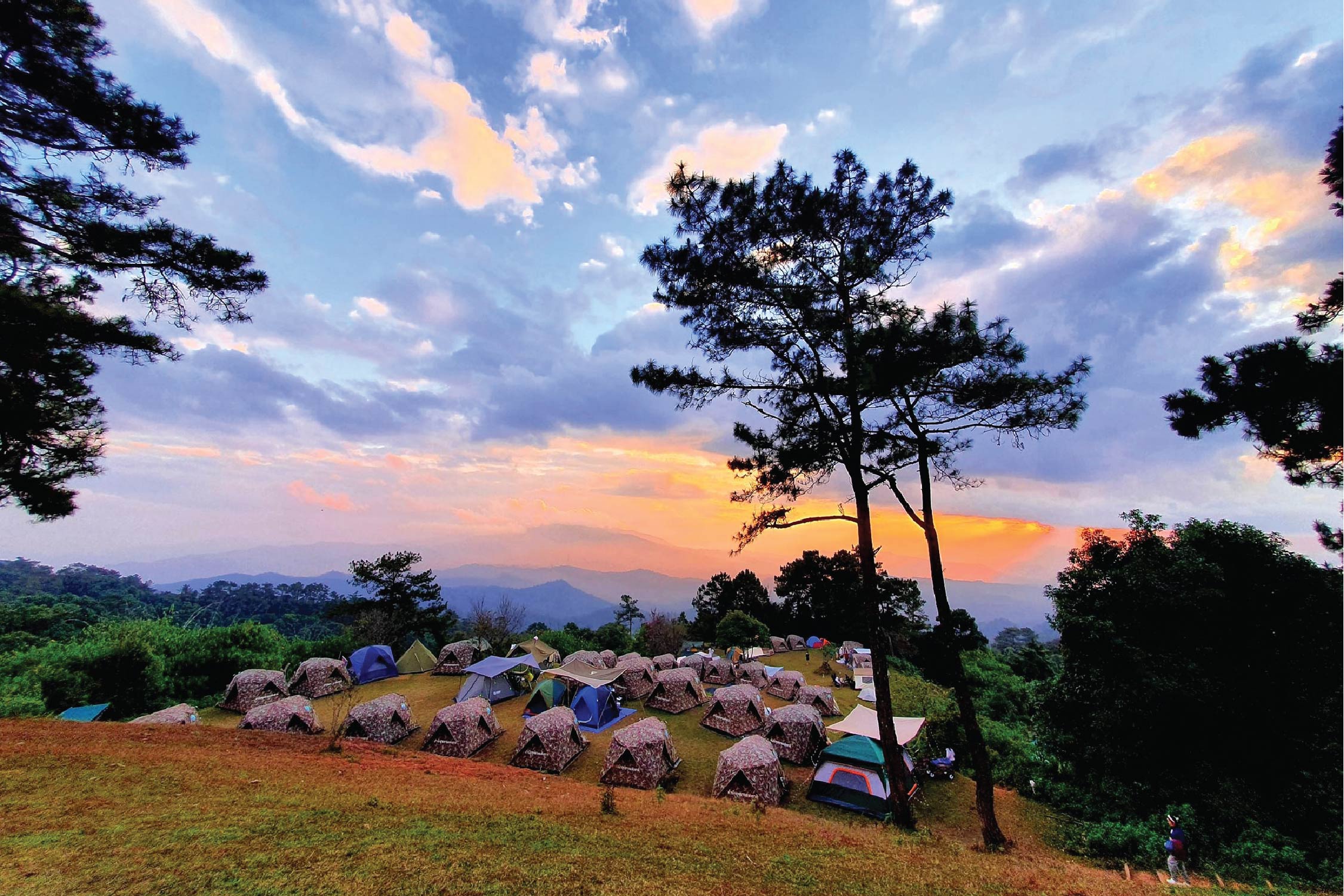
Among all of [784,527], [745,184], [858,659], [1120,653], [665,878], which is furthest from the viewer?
[858,659]

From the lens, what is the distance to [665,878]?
5.12 m

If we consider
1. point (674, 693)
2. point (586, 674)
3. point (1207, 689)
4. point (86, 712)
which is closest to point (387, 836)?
point (586, 674)

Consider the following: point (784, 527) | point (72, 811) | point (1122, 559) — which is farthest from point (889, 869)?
point (1122, 559)

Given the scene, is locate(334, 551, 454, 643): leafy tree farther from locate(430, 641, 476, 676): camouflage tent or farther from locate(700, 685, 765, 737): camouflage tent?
locate(700, 685, 765, 737): camouflage tent

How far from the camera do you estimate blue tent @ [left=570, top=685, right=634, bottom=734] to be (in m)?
17.1

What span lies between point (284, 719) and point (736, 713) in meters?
14.3

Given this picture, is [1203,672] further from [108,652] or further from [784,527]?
[108,652]

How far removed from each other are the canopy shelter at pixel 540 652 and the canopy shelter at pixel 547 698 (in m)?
7.94

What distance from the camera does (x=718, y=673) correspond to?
2528cm

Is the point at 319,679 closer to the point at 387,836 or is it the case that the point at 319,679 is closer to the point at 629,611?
the point at 387,836

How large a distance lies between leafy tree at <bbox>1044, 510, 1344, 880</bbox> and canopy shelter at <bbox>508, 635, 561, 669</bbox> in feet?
72.9

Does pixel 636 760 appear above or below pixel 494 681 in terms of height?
above

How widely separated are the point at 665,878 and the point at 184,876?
14.9 feet

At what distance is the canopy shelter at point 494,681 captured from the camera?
19.3m
